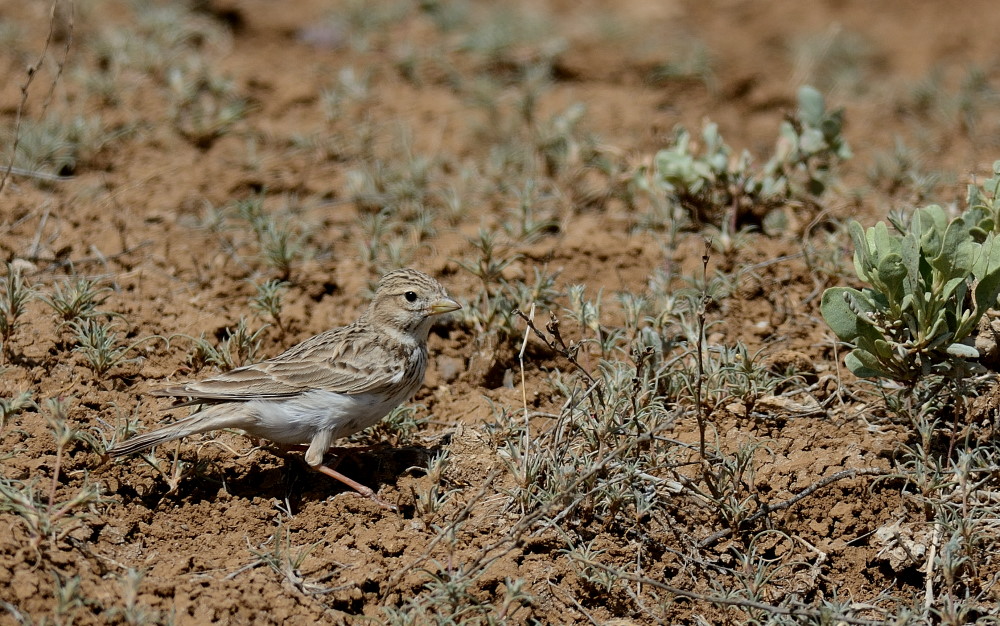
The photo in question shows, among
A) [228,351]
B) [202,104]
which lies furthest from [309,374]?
[202,104]

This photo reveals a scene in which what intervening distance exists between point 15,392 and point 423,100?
4.71 meters

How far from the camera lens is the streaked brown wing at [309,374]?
566cm

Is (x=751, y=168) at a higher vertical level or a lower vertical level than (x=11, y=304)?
higher

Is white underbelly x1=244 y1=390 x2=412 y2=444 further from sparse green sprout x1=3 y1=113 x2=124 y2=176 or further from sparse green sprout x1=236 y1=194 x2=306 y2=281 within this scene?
sparse green sprout x1=3 y1=113 x2=124 y2=176

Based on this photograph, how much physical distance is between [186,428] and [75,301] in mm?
1356

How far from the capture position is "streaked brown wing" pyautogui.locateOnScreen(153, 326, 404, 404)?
566 cm

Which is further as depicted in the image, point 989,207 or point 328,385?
point 328,385

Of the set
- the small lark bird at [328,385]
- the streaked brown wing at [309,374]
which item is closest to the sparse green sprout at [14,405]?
the small lark bird at [328,385]

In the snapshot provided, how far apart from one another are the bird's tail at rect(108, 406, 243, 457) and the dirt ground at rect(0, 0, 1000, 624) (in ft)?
0.72

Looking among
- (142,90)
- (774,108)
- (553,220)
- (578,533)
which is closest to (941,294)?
(578,533)

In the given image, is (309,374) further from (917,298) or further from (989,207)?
(989,207)

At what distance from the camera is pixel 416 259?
24.0 ft

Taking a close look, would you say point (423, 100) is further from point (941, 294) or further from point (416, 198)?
point (941, 294)

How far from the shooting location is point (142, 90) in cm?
899
